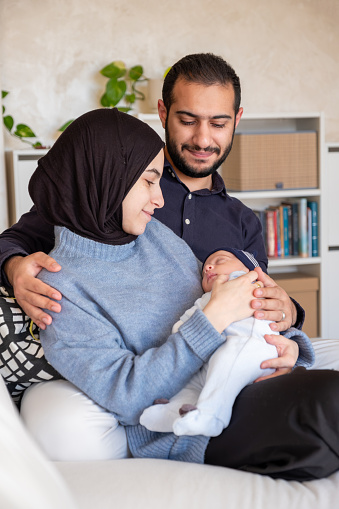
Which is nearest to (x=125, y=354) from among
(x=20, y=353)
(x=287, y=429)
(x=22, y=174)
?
(x=20, y=353)

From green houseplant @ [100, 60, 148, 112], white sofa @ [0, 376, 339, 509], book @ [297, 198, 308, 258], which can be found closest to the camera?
white sofa @ [0, 376, 339, 509]

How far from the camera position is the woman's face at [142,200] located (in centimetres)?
171

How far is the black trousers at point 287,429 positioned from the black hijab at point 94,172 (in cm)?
56

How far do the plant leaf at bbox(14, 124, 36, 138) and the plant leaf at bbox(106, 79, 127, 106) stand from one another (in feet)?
1.62

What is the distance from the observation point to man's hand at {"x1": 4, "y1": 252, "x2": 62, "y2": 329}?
1.60 m

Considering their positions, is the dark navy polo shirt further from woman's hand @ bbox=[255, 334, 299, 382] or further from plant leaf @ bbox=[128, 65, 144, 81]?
plant leaf @ bbox=[128, 65, 144, 81]

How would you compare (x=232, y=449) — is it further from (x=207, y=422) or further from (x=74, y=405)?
(x=74, y=405)

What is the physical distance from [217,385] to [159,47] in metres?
3.06

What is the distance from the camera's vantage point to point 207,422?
4.62 feet

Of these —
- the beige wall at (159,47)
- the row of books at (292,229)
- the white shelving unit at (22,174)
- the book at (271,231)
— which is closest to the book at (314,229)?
the row of books at (292,229)

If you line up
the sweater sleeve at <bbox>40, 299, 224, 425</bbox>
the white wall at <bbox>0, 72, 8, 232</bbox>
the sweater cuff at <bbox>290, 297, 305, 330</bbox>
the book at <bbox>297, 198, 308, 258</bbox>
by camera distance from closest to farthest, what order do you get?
the sweater sleeve at <bbox>40, 299, 224, 425</bbox> < the sweater cuff at <bbox>290, 297, 305, 330</bbox> < the white wall at <bbox>0, 72, 8, 232</bbox> < the book at <bbox>297, 198, 308, 258</bbox>

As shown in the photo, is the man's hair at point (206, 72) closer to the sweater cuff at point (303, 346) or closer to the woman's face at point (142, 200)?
the woman's face at point (142, 200)

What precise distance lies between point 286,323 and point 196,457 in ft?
1.35

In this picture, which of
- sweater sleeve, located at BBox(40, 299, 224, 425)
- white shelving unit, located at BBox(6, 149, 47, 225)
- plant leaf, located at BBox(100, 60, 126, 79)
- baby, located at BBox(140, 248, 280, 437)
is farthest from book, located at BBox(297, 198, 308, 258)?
sweater sleeve, located at BBox(40, 299, 224, 425)
